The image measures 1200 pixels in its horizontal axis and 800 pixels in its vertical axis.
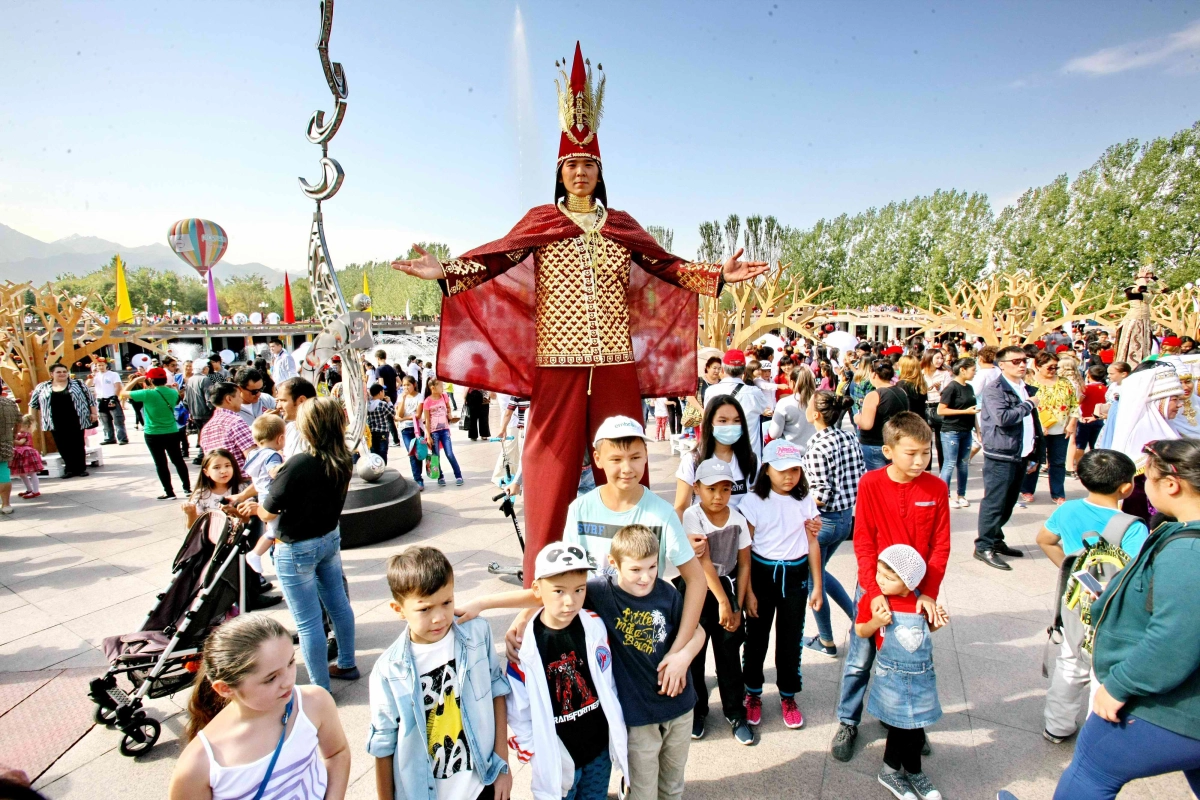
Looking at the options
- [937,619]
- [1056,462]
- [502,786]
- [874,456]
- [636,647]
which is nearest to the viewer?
[502,786]

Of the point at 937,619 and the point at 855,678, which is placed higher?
the point at 937,619

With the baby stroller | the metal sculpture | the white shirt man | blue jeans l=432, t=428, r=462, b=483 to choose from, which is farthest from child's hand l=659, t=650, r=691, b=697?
the white shirt man

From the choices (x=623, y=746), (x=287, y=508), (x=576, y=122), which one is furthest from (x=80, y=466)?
(x=623, y=746)

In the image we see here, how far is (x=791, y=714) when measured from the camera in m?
2.83

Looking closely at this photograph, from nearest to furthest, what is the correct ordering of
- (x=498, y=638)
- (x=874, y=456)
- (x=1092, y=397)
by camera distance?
1. (x=498, y=638)
2. (x=874, y=456)
3. (x=1092, y=397)

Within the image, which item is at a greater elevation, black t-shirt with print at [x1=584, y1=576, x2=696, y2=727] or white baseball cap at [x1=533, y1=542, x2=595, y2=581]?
white baseball cap at [x1=533, y1=542, x2=595, y2=581]

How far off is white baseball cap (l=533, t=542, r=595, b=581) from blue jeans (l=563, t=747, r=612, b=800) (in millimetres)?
722

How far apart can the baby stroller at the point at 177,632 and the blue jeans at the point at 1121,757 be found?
3654mm

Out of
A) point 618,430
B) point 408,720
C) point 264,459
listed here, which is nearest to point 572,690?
point 408,720

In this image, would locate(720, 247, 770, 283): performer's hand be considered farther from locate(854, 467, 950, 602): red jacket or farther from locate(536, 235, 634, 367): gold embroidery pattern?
locate(854, 467, 950, 602): red jacket

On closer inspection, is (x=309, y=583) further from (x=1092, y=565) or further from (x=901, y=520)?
(x=1092, y=565)

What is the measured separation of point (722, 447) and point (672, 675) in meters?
1.39

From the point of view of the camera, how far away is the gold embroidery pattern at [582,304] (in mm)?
3221

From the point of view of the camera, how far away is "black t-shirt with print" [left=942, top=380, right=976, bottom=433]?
227 inches
